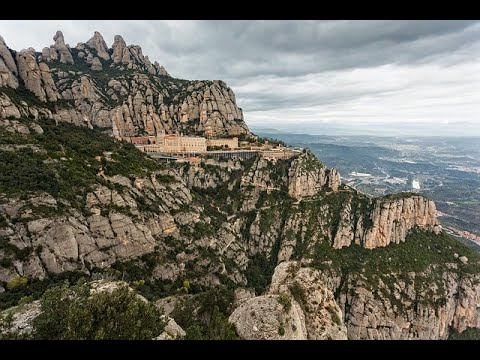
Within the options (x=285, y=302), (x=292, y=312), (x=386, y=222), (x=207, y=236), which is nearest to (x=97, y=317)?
(x=285, y=302)

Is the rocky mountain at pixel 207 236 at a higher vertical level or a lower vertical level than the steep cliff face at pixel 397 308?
higher

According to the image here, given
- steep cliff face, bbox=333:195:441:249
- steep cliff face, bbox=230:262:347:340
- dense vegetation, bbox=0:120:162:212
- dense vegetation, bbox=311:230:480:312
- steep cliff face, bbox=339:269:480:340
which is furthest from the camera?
steep cliff face, bbox=333:195:441:249

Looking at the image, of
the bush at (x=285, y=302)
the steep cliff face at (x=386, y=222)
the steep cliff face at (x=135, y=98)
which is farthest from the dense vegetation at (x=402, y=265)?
the steep cliff face at (x=135, y=98)

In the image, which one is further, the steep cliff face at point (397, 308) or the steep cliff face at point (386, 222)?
the steep cliff face at point (386, 222)

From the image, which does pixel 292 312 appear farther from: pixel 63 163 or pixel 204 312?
pixel 63 163

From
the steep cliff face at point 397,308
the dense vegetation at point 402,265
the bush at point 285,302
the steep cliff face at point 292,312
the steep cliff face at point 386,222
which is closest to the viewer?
the steep cliff face at point 292,312

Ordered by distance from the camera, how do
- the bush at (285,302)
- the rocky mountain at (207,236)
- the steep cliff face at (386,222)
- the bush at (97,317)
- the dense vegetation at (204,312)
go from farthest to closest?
the steep cliff face at (386,222)
the rocky mountain at (207,236)
the dense vegetation at (204,312)
the bush at (285,302)
the bush at (97,317)

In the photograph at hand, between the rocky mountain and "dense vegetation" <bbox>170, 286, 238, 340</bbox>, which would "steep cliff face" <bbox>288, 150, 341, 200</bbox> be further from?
"dense vegetation" <bbox>170, 286, 238, 340</bbox>

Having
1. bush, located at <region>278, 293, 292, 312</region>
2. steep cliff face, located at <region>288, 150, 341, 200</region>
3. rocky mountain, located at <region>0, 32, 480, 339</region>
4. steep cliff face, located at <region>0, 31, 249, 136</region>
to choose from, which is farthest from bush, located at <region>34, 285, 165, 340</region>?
steep cliff face, located at <region>0, 31, 249, 136</region>

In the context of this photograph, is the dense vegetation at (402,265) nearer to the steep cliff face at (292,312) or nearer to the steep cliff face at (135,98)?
the steep cliff face at (292,312)

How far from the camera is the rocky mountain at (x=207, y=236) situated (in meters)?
27.9

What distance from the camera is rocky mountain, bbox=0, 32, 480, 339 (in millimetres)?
27875

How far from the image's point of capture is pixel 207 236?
2375 inches
